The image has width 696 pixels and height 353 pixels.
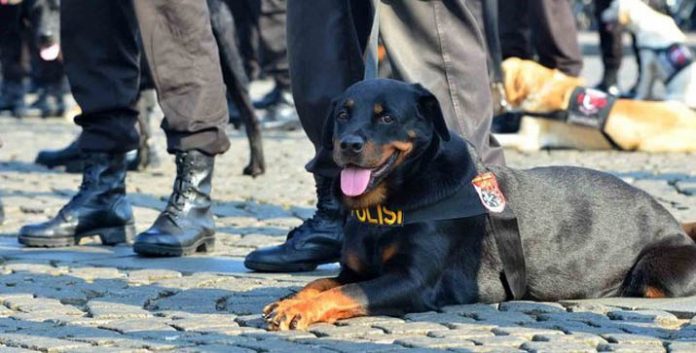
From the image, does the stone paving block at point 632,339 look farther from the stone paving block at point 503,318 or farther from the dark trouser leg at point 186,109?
the dark trouser leg at point 186,109

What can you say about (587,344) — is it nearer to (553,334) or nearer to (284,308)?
(553,334)

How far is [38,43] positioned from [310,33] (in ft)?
18.3

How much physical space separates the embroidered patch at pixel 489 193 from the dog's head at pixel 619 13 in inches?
289

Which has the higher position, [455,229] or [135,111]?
[135,111]

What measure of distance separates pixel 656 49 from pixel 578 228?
7453 millimetres

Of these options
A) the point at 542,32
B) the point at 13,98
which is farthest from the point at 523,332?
the point at 13,98

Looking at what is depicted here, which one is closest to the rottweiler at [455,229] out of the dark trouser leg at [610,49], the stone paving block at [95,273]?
the stone paving block at [95,273]

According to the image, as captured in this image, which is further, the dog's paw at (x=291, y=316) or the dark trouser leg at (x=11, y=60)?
the dark trouser leg at (x=11, y=60)

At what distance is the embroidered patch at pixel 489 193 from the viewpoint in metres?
4.36

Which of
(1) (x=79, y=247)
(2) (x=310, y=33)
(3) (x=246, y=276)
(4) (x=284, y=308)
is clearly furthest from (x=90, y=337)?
(1) (x=79, y=247)

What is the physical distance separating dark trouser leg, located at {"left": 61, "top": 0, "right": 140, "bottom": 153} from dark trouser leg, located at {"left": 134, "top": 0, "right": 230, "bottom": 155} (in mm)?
178

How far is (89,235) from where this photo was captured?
5.80 metres

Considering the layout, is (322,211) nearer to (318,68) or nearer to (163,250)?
(318,68)

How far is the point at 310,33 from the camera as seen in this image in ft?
16.4
